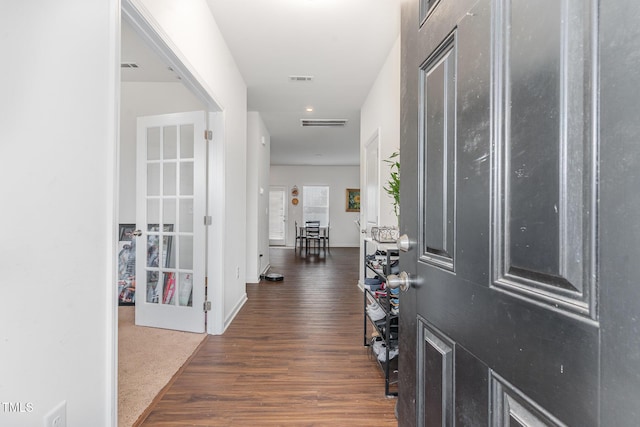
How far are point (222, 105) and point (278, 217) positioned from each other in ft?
23.6

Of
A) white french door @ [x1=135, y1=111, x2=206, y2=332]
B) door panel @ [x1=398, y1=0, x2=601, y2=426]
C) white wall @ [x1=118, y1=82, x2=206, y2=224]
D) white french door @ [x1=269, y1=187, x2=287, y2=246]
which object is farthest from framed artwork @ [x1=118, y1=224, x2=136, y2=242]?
white french door @ [x1=269, y1=187, x2=287, y2=246]

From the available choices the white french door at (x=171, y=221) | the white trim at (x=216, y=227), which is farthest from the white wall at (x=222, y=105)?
the white french door at (x=171, y=221)

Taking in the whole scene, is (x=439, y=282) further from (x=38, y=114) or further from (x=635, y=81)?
(x=38, y=114)

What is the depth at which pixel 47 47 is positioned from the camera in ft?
3.19

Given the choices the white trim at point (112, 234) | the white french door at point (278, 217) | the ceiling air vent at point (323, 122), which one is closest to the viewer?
the white trim at point (112, 234)

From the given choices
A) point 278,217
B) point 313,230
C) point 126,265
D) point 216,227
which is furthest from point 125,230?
point 278,217

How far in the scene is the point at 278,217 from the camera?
982 cm

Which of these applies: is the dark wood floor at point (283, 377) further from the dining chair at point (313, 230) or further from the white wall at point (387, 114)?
the dining chair at point (313, 230)

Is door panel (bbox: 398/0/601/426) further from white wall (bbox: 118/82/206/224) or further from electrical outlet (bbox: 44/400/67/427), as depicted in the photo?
white wall (bbox: 118/82/206/224)

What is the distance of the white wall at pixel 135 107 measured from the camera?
11.2ft

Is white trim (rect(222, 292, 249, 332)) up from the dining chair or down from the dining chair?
down

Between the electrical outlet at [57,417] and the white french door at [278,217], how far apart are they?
8707mm

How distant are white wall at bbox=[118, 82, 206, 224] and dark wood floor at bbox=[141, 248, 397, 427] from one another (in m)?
1.91

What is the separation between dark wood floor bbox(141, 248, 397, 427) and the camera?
1634 mm
